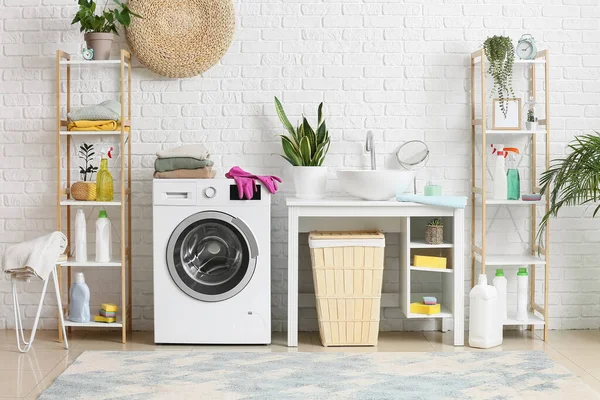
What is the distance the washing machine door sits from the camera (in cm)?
411

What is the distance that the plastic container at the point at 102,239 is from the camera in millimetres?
4266

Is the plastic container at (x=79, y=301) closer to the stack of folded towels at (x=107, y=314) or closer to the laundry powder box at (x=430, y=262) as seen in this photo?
the stack of folded towels at (x=107, y=314)

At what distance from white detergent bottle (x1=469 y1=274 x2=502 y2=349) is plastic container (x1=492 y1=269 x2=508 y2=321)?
Answer: 3.0 inches

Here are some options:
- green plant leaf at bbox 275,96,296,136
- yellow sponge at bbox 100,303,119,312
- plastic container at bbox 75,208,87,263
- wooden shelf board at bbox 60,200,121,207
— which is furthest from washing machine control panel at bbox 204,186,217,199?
yellow sponge at bbox 100,303,119,312

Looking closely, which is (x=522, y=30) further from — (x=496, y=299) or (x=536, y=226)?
(x=496, y=299)

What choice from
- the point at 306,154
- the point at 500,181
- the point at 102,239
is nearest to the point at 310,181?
the point at 306,154

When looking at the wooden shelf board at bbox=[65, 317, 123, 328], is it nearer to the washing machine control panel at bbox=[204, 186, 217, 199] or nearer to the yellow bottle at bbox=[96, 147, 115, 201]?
Result: the yellow bottle at bbox=[96, 147, 115, 201]

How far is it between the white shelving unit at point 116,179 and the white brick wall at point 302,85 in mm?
64

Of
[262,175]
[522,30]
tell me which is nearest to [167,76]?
[262,175]

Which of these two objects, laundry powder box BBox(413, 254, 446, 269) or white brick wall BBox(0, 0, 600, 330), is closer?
laundry powder box BBox(413, 254, 446, 269)

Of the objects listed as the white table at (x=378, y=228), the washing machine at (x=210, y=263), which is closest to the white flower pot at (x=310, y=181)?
the white table at (x=378, y=228)

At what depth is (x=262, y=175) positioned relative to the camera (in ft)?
14.7

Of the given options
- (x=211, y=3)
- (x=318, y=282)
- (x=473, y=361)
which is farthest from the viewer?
(x=211, y=3)

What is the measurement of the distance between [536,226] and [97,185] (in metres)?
2.47
